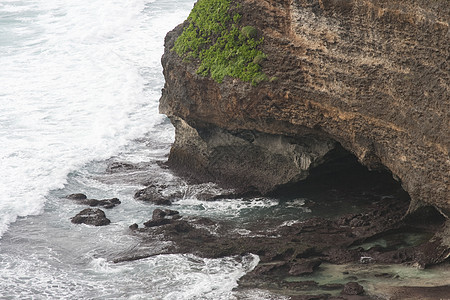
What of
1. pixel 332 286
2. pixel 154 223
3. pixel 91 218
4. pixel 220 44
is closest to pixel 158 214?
pixel 154 223

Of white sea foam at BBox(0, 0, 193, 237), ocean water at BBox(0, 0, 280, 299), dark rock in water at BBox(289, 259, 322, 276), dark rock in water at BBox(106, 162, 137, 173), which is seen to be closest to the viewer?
dark rock in water at BBox(289, 259, 322, 276)

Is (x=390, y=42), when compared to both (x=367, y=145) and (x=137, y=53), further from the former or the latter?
(x=137, y=53)

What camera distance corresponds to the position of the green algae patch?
20484mm

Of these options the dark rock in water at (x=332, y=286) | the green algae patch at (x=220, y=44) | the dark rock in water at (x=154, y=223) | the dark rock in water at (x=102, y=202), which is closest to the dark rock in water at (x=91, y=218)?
the dark rock in water at (x=102, y=202)

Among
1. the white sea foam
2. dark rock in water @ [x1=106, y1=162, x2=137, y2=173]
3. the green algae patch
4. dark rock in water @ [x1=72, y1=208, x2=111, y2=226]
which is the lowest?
dark rock in water @ [x1=72, y1=208, x2=111, y2=226]

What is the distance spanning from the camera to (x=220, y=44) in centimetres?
2159

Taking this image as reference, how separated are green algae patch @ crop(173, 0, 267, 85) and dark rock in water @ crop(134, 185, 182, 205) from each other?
3913 millimetres

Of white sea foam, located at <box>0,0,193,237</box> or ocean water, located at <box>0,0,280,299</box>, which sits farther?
white sea foam, located at <box>0,0,193,237</box>

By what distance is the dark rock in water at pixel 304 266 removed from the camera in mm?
17109

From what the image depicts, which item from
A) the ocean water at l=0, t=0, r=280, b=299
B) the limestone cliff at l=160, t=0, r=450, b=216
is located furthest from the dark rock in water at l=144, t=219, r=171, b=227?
the limestone cliff at l=160, t=0, r=450, b=216

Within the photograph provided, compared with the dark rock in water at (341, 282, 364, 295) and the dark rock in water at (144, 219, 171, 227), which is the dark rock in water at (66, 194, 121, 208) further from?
the dark rock in water at (341, 282, 364, 295)

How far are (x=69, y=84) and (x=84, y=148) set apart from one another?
7.21 metres

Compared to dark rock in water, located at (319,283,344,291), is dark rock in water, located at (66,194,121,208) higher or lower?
lower

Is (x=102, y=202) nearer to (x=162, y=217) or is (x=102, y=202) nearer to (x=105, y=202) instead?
(x=105, y=202)
